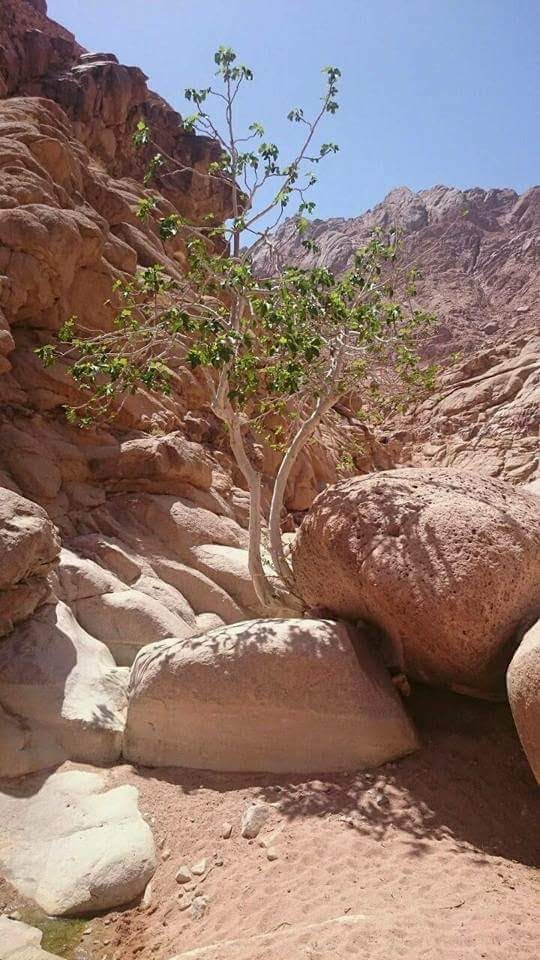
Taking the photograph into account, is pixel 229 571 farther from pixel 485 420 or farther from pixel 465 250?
pixel 465 250

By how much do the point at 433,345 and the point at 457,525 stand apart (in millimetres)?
39149

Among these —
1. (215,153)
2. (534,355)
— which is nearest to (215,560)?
(534,355)

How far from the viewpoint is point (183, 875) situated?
478 cm

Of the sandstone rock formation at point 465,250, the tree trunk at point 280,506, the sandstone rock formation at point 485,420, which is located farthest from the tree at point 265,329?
the sandstone rock formation at point 465,250

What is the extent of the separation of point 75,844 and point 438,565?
3.81 metres

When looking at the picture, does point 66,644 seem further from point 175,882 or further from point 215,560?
point 215,560

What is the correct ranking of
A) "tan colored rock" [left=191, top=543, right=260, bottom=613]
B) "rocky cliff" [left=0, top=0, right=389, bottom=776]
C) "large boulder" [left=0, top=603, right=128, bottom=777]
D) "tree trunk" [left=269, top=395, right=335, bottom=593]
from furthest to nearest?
"tan colored rock" [left=191, top=543, right=260, bottom=613] < "tree trunk" [left=269, top=395, right=335, bottom=593] < "rocky cliff" [left=0, top=0, right=389, bottom=776] < "large boulder" [left=0, top=603, right=128, bottom=777]

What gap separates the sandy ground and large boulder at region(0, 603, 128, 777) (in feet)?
1.59

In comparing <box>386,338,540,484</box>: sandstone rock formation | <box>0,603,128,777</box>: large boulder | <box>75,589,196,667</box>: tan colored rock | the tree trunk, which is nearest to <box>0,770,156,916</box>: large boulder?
<box>0,603,128,777</box>: large boulder

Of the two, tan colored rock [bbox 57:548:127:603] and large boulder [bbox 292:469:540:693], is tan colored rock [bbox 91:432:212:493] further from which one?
large boulder [bbox 292:469:540:693]

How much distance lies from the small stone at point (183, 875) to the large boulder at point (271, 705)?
1.25 m

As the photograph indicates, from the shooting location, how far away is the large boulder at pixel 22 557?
728cm

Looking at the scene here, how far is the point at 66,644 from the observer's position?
7.62 m

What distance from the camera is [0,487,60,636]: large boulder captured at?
7281 millimetres
